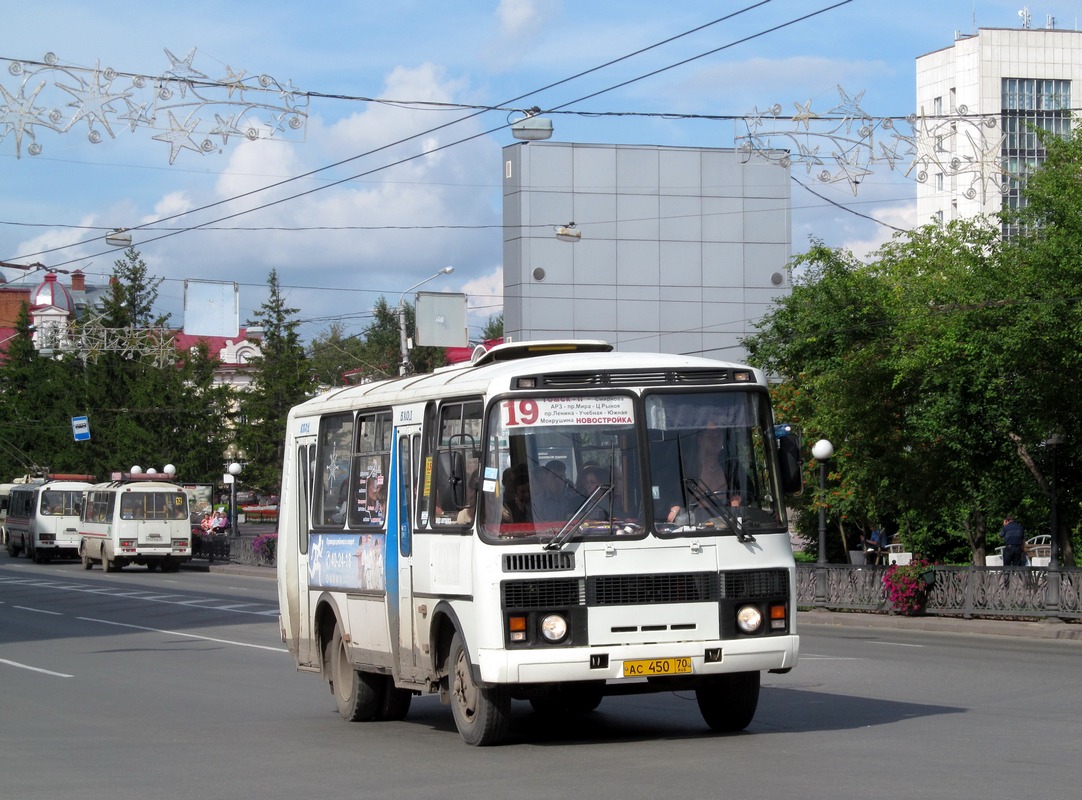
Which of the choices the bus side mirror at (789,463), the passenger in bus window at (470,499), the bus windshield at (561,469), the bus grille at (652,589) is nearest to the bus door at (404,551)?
the passenger in bus window at (470,499)

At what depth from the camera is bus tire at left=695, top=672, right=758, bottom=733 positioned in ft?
37.6

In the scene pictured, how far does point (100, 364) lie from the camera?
8100 centimetres

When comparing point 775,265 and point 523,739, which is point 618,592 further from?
point 775,265

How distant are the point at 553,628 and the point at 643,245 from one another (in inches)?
2289

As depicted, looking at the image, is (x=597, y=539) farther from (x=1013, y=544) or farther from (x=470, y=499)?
(x=1013, y=544)

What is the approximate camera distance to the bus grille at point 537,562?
10508 millimetres

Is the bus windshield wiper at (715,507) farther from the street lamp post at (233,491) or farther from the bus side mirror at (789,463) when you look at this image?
the street lamp post at (233,491)

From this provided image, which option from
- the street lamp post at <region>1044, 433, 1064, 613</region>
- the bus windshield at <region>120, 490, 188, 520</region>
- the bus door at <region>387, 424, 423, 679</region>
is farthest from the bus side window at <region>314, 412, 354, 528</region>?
the bus windshield at <region>120, 490, 188, 520</region>

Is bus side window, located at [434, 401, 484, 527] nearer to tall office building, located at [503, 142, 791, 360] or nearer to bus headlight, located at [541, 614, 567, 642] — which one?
bus headlight, located at [541, 614, 567, 642]

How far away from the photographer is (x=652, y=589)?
1063 cm

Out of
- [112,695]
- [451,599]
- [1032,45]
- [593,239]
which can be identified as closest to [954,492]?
[112,695]

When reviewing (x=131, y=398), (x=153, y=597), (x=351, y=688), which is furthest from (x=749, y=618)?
(x=131, y=398)

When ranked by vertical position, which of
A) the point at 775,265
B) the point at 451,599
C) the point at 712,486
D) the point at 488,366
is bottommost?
the point at 451,599

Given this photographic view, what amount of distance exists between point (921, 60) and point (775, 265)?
55.9m
